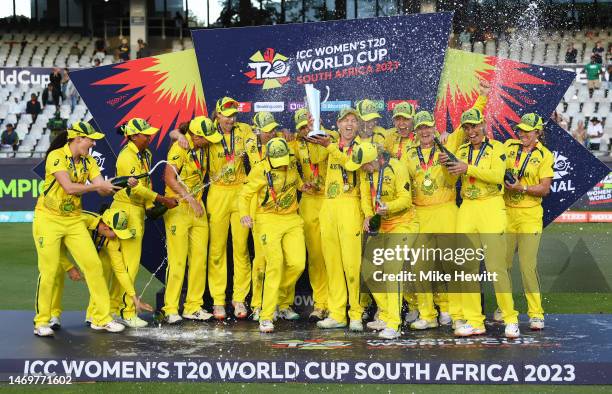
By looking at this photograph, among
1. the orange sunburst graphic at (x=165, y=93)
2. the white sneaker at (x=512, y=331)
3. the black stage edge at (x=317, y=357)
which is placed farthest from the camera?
the orange sunburst graphic at (x=165, y=93)

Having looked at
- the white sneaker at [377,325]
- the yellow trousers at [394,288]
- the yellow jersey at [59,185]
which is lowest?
the white sneaker at [377,325]

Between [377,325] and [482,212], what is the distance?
4.47 ft

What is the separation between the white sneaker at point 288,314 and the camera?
9.09 meters

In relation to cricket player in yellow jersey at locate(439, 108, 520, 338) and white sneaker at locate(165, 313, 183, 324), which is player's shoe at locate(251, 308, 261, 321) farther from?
cricket player in yellow jersey at locate(439, 108, 520, 338)

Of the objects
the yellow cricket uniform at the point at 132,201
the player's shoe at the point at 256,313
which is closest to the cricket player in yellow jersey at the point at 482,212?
the player's shoe at the point at 256,313

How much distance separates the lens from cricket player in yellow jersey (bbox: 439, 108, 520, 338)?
317 inches

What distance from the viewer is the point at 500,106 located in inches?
380

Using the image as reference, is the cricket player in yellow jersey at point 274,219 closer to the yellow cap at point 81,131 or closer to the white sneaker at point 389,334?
the white sneaker at point 389,334

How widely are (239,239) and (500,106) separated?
2876mm

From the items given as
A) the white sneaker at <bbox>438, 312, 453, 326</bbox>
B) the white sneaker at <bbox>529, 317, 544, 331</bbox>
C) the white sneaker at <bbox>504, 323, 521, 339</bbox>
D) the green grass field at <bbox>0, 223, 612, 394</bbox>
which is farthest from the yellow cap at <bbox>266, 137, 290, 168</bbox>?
the white sneaker at <bbox>529, 317, 544, 331</bbox>

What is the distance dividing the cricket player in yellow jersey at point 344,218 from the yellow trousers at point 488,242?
0.91m

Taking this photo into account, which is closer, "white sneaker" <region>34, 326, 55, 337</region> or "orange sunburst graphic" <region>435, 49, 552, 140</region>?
"white sneaker" <region>34, 326, 55, 337</region>

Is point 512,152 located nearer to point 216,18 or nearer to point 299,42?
point 299,42

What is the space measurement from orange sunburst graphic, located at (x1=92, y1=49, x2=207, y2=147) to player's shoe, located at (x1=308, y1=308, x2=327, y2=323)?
7.48 ft
